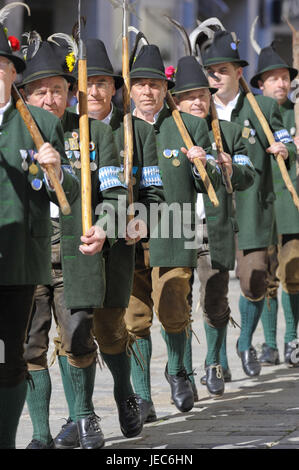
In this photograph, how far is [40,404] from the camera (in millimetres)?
6285

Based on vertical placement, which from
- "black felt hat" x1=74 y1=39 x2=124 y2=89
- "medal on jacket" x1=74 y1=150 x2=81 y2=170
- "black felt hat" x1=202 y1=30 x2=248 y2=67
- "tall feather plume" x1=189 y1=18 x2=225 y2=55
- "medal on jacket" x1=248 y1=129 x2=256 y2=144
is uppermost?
"tall feather plume" x1=189 y1=18 x2=225 y2=55

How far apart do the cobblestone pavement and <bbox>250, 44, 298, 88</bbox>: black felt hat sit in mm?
2278

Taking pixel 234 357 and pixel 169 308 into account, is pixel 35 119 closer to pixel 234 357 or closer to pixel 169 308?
pixel 169 308

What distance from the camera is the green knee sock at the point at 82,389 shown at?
6207 mm

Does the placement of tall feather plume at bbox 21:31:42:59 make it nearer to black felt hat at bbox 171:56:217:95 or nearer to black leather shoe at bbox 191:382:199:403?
black felt hat at bbox 171:56:217:95

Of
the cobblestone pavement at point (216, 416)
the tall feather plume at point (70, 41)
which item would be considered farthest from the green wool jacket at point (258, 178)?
the tall feather plume at point (70, 41)

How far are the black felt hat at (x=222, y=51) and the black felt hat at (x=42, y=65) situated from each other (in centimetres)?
238

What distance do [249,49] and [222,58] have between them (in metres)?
24.8

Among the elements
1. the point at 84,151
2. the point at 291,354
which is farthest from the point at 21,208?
the point at 291,354

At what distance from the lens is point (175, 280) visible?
7504 mm

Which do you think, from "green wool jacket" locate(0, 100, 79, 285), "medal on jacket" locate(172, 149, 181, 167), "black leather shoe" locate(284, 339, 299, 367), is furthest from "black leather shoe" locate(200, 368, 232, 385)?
"green wool jacket" locate(0, 100, 79, 285)

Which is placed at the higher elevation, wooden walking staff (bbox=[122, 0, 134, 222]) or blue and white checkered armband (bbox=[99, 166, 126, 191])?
wooden walking staff (bbox=[122, 0, 134, 222])

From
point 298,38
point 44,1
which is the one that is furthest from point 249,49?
point 298,38

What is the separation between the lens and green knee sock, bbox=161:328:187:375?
24.5 feet
